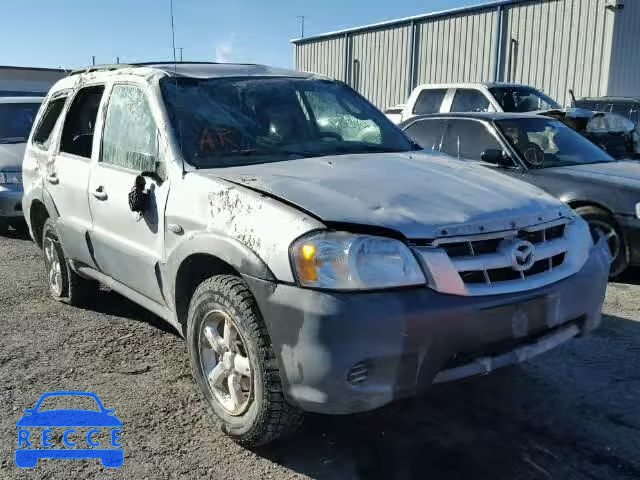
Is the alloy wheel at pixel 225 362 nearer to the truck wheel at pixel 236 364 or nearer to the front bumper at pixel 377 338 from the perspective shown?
the truck wheel at pixel 236 364

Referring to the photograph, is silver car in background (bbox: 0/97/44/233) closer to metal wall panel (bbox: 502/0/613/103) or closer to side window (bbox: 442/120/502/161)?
side window (bbox: 442/120/502/161)

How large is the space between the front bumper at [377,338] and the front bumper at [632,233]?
3.41 metres

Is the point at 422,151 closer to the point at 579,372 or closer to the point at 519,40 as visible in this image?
the point at 579,372

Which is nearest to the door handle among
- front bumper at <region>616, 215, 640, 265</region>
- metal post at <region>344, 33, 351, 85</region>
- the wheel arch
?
the wheel arch

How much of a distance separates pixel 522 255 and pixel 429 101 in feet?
30.0

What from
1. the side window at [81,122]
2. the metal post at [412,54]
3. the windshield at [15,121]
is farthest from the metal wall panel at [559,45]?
the side window at [81,122]

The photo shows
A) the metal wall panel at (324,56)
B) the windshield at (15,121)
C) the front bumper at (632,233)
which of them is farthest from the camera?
the metal wall panel at (324,56)

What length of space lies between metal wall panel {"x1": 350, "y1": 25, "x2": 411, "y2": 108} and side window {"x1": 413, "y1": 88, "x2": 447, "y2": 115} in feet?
39.2

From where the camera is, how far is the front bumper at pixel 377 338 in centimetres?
246

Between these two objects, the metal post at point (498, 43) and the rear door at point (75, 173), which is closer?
the rear door at point (75, 173)

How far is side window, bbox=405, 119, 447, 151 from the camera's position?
724 cm

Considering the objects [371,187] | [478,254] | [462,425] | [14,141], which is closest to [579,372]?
[462,425]

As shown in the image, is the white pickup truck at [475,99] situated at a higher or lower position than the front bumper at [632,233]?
higher

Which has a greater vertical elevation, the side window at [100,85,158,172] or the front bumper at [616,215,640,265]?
the side window at [100,85,158,172]
